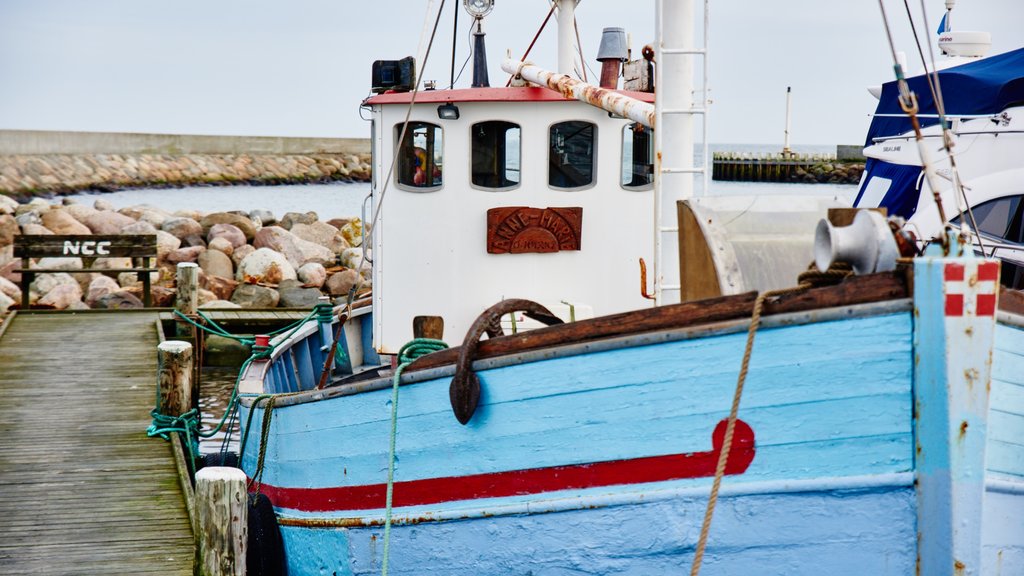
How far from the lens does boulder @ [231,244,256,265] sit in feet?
67.4

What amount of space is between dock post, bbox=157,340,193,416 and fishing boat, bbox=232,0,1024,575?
2.73m

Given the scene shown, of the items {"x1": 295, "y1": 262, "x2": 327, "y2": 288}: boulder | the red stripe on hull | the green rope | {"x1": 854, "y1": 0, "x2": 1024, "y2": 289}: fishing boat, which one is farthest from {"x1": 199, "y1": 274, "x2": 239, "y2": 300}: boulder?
the green rope

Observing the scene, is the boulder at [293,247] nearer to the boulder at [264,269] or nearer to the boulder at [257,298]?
the boulder at [264,269]

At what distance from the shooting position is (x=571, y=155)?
310 inches

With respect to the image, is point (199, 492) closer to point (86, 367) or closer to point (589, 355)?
point (589, 355)

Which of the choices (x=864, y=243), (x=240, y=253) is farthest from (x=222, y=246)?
(x=864, y=243)

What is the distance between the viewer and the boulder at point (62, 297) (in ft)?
52.1

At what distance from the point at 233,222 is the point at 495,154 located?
1637 cm

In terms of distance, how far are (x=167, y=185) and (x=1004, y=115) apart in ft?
183

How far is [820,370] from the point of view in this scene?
12.7 feet

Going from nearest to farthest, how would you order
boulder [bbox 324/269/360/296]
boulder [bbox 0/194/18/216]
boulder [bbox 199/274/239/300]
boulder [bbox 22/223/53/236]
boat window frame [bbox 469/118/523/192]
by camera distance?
boat window frame [bbox 469/118/523/192] < boulder [bbox 199/274/239/300] < boulder [bbox 324/269/360/296] < boulder [bbox 22/223/53/236] < boulder [bbox 0/194/18/216]

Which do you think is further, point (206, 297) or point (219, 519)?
point (206, 297)

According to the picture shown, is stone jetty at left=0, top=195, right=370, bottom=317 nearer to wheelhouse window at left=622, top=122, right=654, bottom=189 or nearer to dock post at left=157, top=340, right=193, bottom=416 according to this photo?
dock post at left=157, top=340, right=193, bottom=416

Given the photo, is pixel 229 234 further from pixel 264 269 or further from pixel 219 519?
pixel 219 519
